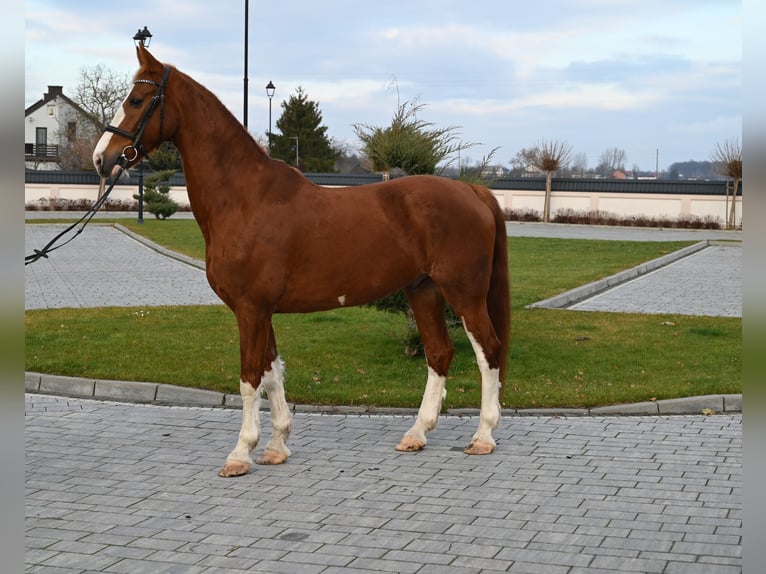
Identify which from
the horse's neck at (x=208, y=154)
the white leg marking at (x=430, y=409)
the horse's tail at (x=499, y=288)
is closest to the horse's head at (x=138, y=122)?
the horse's neck at (x=208, y=154)

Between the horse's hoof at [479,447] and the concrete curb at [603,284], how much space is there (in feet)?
23.6

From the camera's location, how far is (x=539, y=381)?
31.2 feet

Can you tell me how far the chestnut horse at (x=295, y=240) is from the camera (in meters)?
6.57

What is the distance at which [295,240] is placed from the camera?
6.72m

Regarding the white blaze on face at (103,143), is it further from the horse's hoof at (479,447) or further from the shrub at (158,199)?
the shrub at (158,199)

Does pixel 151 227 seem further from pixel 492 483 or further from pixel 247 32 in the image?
pixel 492 483

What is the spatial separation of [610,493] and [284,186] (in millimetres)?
3127

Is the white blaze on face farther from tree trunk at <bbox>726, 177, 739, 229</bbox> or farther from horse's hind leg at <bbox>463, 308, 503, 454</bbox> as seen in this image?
tree trunk at <bbox>726, 177, 739, 229</bbox>

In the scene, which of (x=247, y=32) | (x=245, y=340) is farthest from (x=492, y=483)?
(x=247, y=32)

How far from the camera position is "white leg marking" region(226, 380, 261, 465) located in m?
6.62

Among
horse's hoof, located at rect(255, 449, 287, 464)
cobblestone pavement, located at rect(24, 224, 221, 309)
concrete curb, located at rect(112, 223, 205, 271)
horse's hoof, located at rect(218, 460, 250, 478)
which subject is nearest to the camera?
horse's hoof, located at rect(218, 460, 250, 478)

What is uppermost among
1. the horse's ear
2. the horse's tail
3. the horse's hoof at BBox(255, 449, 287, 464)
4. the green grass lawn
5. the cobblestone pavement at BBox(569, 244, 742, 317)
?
the horse's ear

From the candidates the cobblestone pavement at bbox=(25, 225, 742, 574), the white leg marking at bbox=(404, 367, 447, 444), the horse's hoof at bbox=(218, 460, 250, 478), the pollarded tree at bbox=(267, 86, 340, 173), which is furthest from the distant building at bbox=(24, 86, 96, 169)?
the horse's hoof at bbox=(218, 460, 250, 478)

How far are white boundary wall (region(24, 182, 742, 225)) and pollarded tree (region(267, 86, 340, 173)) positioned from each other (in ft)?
53.2
